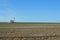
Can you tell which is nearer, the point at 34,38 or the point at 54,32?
the point at 34,38

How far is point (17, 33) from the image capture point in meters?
12.3

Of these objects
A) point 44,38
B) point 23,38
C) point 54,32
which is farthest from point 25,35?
point 54,32

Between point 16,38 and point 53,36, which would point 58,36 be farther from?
point 16,38

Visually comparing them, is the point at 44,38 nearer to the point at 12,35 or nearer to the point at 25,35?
the point at 25,35

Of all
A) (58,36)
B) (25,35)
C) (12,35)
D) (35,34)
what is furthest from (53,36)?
(12,35)

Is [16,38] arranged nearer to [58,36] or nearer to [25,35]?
[25,35]

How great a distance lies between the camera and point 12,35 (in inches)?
469

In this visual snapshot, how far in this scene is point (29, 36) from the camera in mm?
11781

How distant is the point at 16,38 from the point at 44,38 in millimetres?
2063

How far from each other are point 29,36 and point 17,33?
107 centimetres

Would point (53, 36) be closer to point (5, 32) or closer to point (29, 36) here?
point (29, 36)

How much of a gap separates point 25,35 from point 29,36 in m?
0.32

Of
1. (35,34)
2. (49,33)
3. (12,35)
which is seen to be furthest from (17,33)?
(49,33)

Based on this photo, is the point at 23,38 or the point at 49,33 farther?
the point at 49,33
